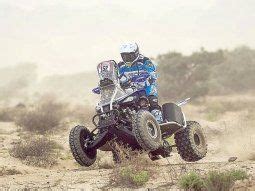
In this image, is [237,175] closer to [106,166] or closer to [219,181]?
[219,181]

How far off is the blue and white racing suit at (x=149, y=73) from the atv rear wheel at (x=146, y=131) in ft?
2.35

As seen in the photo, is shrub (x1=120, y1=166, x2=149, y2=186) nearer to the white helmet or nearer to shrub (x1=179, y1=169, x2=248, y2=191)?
shrub (x1=179, y1=169, x2=248, y2=191)

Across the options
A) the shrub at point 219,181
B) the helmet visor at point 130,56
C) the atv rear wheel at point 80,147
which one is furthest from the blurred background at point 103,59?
the helmet visor at point 130,56

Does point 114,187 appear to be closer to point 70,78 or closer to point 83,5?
Result: point 70,78

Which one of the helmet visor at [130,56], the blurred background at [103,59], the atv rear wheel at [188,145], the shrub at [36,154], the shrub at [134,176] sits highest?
the blurred background at [103,59]

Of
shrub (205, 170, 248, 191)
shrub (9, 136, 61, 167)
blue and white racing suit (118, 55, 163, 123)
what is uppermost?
blue and white racing suit (118, 55, 163, 123)

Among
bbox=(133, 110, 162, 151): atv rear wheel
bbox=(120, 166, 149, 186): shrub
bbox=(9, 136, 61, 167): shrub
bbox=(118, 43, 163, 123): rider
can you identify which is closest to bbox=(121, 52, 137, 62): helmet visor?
bbox=(118, 43, 163, 123): rider

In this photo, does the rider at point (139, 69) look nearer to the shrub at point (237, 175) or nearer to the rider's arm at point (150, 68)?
the rider's arm at point (150, 68)

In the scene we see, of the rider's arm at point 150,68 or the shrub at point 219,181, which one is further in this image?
the rider's arm at point 150,68

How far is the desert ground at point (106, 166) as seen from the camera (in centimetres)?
805

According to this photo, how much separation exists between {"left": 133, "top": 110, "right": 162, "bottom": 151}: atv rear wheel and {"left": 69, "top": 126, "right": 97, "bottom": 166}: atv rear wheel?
1.31 metres

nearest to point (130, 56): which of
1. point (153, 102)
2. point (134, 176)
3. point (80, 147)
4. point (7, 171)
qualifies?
point (153, 102)

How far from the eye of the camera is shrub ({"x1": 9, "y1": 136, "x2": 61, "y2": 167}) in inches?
467

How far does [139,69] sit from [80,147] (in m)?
1.80
